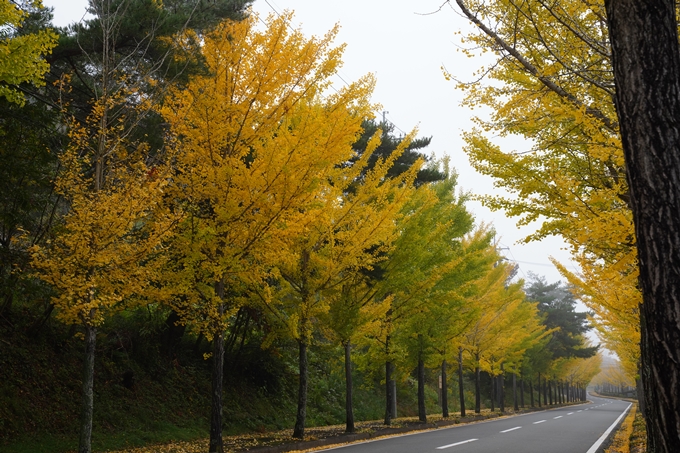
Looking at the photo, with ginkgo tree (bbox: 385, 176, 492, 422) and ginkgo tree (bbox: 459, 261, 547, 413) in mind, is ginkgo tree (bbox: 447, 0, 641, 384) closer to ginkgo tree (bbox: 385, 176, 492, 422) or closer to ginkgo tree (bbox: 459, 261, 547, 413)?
ginkgo tree (bbox: 385, 176, 492, 422)

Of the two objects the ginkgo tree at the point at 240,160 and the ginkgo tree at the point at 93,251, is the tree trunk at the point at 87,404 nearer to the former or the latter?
the ginkgo tree at the point at 93,251

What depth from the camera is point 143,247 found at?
7.34 m

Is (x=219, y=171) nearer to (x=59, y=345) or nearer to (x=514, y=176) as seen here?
(x=514, y=176)

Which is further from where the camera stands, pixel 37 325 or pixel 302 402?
pixel 302 402

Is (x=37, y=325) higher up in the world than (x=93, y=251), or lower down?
lower down

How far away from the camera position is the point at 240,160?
8.62 meters

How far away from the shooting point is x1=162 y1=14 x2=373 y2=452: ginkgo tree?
335 inches

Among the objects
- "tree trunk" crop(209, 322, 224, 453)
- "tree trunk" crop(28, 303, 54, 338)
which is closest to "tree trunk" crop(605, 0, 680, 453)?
"tree trunk" crop(209, 322, 224, 453)

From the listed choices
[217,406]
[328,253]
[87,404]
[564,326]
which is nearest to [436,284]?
[328,253]

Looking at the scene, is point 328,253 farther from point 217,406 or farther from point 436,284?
point 436,284

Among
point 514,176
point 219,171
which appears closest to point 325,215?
point 219,171

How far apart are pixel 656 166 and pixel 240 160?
680 centimetres

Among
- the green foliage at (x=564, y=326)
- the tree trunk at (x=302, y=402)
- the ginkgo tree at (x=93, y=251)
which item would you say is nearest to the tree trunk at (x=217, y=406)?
the ginkgo tree at (x=93, y=251)

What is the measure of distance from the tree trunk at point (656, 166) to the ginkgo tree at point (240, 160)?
590 cm
